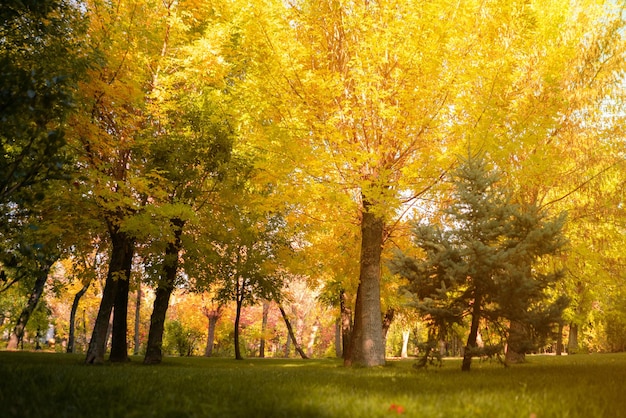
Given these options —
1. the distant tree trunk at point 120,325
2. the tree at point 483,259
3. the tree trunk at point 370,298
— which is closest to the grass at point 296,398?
the tree at point 483,259

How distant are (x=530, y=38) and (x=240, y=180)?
8796 mm

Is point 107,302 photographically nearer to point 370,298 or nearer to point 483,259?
point 370,298

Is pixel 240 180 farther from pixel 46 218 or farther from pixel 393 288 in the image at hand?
pixel 393 288

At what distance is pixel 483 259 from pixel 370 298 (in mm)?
3995

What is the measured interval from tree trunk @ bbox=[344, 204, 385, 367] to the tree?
255cm

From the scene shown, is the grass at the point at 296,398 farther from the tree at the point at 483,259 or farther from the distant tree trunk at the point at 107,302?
the distant tree trunk at the point at 107,302

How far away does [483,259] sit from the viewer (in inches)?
333

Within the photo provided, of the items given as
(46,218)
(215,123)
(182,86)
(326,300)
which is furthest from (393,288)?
(46,218)

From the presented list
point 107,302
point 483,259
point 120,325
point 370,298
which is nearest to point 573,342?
point 370,298

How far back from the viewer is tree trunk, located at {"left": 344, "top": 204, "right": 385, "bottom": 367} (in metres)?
11.6

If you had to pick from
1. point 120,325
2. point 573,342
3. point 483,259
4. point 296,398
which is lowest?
point 573,342

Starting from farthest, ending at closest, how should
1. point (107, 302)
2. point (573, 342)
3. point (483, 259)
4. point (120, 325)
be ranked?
point (573, 342), point (120, 325), point (107, 302), point (483, 259)

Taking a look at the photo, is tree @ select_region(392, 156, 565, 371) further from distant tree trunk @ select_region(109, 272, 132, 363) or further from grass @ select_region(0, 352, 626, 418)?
distant tree trunk @ select_region(109, 272, 132, 363)

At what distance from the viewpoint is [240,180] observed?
45.5ft
